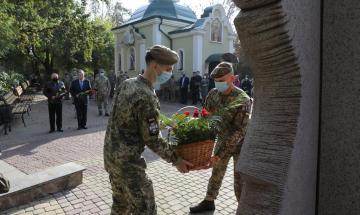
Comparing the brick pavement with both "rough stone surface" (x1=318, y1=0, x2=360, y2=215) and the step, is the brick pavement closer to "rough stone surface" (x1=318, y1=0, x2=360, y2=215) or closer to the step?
the step

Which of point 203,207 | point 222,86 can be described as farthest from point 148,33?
point 222,86

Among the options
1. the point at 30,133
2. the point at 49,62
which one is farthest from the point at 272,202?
the point at 49,62

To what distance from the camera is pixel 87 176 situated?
662 cm

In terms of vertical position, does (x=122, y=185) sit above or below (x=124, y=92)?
below

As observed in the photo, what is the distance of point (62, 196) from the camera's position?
Answer: 554 centimetres

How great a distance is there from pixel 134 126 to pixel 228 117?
1351 millimetres

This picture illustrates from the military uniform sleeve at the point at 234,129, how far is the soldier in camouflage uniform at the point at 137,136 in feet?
3.63

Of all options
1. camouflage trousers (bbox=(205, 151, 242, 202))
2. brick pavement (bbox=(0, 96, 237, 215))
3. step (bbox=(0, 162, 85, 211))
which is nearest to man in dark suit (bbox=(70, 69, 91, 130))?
brick pavement (bbox=(0, 96, 237, 215))

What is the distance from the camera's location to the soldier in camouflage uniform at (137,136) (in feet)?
9.40

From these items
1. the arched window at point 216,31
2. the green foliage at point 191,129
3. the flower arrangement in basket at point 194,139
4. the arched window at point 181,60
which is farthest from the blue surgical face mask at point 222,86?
the arched window at point 216,31

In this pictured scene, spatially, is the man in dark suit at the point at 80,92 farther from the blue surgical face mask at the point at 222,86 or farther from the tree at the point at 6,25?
the blue surgical face mask at the point at 222,86

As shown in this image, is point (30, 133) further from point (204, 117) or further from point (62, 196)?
point (204, 117)

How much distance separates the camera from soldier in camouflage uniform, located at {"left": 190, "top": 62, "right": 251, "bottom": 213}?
390cm

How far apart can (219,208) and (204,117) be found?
2103 millimetres
